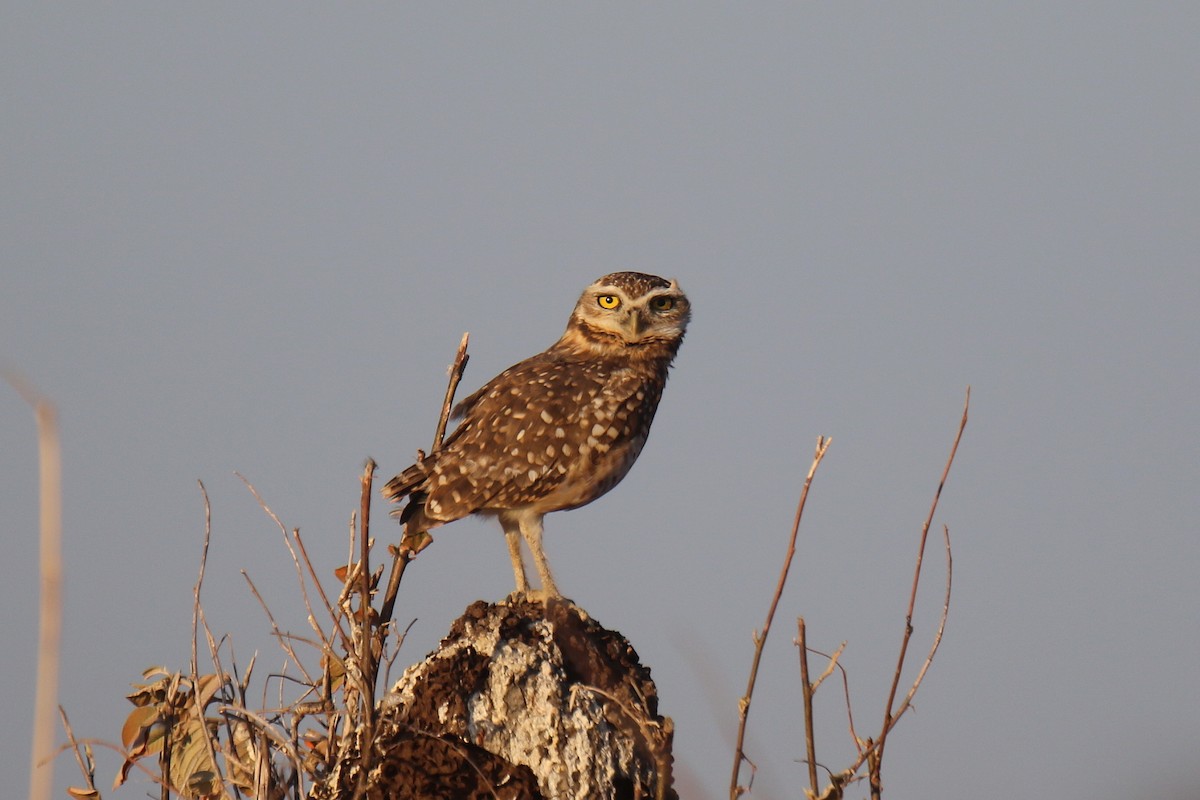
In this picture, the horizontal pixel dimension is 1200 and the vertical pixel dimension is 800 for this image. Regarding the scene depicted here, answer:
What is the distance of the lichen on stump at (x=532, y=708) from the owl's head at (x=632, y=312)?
2988 millimetres

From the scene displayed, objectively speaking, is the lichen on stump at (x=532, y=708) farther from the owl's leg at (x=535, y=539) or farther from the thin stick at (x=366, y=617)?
the owl's leg at (x=535, y=539)

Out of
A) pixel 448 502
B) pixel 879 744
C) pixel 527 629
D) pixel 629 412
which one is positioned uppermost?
pixel 629 412

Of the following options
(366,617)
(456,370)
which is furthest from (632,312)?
(366,617)

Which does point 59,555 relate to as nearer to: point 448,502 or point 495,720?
point 495,720

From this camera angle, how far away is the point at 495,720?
4309 mm

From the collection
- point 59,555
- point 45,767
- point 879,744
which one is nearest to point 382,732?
point 879,744

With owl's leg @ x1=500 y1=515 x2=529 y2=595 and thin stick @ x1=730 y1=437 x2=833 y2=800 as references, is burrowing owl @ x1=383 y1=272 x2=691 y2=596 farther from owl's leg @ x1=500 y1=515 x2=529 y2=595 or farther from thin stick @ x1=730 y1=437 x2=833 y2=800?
thin stick @ x1=730 y1=437 x2=833 y2=800

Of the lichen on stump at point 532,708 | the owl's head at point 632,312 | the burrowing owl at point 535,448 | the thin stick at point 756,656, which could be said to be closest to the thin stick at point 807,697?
the thin stick at point 756,656

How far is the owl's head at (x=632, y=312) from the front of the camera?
730 centimetres

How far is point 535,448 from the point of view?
20.2ft

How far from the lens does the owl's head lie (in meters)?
7.30

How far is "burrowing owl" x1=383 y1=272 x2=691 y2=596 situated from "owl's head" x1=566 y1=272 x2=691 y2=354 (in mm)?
238

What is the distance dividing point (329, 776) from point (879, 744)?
1794 millimetres

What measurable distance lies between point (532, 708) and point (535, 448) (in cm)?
200
